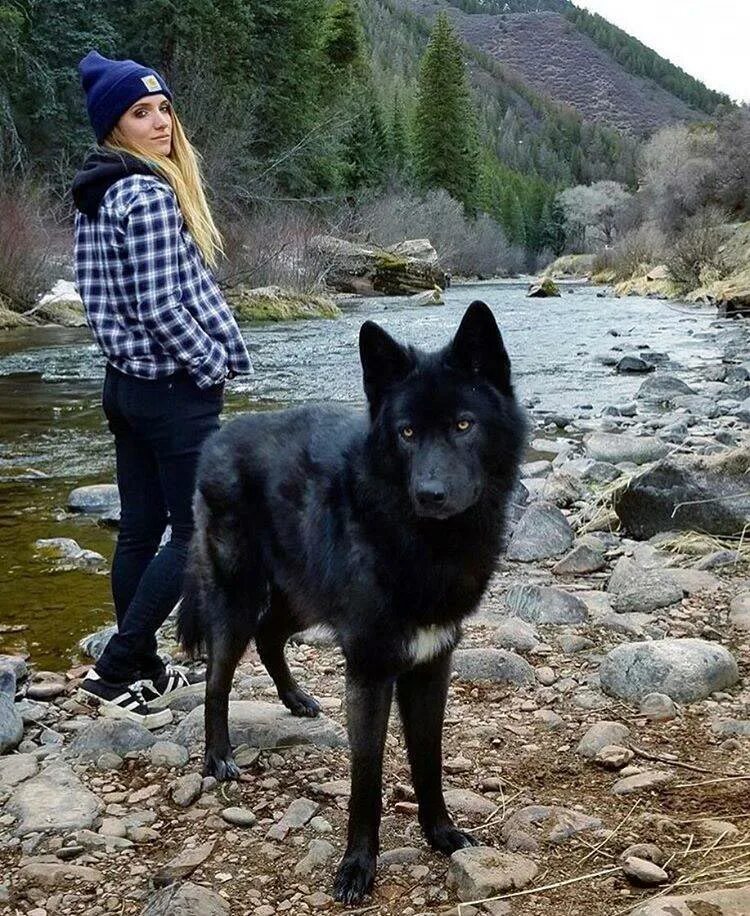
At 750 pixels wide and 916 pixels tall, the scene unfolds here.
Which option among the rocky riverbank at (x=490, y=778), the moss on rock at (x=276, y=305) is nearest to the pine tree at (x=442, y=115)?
the moss on rock at (x=276, y=305)

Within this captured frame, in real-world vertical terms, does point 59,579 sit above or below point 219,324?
below

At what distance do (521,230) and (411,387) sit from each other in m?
104

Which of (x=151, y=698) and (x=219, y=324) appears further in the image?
(x=151, y=698)

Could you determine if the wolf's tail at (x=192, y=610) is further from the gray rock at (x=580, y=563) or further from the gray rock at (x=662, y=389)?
the gray rock at (x=662, y=389)

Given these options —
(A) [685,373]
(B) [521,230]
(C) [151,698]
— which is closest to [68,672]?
(C) [151,698]

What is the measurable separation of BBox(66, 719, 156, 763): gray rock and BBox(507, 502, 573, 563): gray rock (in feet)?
10.1

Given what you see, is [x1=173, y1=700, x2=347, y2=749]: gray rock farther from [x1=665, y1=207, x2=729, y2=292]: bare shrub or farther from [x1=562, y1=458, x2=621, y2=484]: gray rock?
[x1=665, y1=207, x2=729, y2=292]: bare shrub

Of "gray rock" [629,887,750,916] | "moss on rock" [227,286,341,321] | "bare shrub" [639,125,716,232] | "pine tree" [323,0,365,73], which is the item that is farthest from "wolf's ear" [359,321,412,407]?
"pine tree" [323,0,365,73]

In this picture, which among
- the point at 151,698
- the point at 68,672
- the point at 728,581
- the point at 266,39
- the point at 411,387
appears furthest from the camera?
the point at 266,39

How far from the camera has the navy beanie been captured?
379cm

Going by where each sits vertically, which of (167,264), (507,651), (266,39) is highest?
(266,39)

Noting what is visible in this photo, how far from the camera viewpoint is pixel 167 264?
3.74 metres

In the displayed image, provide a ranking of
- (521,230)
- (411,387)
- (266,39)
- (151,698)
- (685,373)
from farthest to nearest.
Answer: (521,230)
(266,39)
(685,373)
(151,698)
(411,387)

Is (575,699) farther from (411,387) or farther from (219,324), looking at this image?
(219,324)
